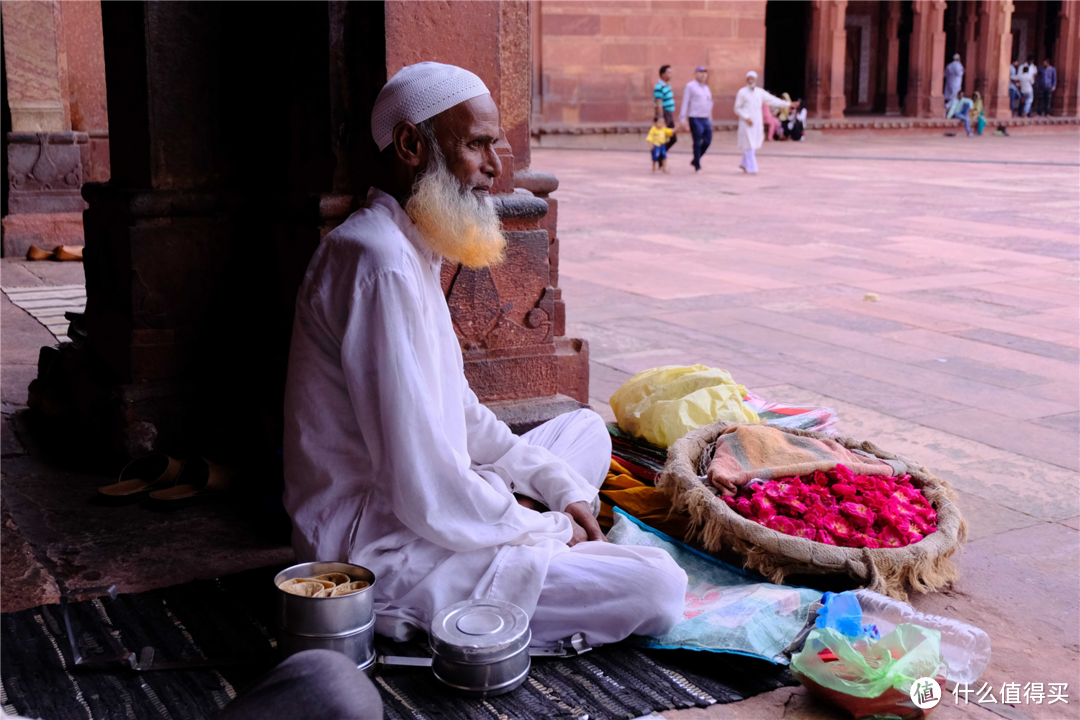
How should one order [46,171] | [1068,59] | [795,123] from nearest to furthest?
[46,171] < [795,123] < [1068,59]

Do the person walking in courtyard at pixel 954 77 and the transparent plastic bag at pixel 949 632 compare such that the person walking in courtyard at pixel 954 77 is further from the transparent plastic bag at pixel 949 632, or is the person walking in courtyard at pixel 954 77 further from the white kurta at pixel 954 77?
the transparent plastic bag at pixel 949 632

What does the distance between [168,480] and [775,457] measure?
194cm

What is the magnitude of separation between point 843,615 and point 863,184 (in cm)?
1258

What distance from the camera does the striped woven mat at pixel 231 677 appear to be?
7.47 feet

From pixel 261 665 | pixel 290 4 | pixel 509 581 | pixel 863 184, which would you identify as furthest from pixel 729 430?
pixel 863 184

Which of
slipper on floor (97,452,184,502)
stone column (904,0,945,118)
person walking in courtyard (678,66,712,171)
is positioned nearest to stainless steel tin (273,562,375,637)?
slipper on floor (97,452,184,502)

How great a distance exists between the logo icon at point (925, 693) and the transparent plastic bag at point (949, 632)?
0.12 metres

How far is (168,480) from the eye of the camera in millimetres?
3494

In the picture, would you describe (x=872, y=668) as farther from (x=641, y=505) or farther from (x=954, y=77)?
(x=954, y=77)

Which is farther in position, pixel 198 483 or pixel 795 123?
pixel 795 123

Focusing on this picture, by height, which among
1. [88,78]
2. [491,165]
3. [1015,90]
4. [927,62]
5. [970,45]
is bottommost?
[491,165]

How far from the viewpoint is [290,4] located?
11.1ft

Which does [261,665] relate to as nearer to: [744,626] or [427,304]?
[427,304]

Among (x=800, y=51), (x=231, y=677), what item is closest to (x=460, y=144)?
(x=231, y=677)
